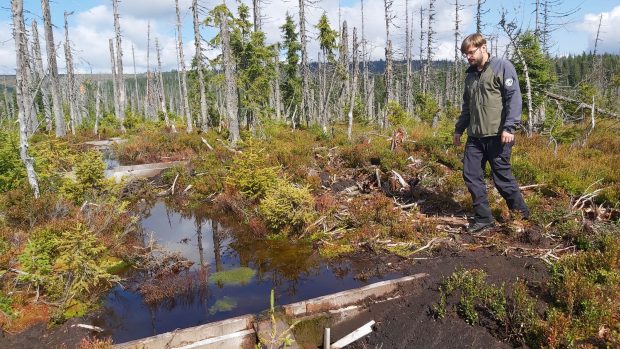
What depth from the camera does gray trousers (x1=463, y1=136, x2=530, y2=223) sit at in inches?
222

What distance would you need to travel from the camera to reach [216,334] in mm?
4062

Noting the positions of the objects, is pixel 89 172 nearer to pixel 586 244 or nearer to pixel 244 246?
pixel 244 246

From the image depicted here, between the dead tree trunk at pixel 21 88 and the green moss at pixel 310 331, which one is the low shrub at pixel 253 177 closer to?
the dead tree trunk at pixel 21 88

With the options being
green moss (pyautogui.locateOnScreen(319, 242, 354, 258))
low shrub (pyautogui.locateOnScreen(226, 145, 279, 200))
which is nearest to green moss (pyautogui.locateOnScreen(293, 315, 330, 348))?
green moss (pyautogui.locateOnScreen(319, 242, 354, 258))

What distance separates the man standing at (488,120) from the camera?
5.25m

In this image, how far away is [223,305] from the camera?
507 cm

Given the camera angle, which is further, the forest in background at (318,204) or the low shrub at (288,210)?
the low shrub at (288,210)

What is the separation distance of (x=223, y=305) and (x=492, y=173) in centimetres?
458

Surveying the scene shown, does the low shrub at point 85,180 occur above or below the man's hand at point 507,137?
below

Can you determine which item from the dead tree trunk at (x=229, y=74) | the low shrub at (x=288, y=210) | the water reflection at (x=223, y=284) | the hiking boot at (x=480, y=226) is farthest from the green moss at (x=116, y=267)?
the dead tree trunk at (x=229, y=74)

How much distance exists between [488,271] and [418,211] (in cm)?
266

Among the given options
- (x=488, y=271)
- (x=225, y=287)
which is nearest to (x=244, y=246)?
(x=225, y=287)

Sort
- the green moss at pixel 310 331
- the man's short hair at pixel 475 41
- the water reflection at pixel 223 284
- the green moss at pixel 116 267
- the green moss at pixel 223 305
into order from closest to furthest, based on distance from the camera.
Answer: the green moss at pixel 310 331 → the water reflection at pixel 223 284 → the green moss at pixel 223 305 → the man's short hair at pixel 475 41 → the green moss at pixel 116 267

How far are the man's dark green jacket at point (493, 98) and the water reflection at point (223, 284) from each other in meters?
2.95
